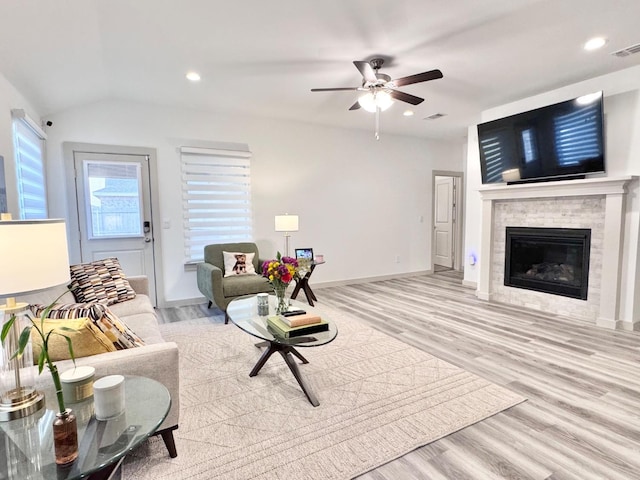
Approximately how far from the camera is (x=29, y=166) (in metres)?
3.38

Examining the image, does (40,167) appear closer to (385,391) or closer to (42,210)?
(42,210)

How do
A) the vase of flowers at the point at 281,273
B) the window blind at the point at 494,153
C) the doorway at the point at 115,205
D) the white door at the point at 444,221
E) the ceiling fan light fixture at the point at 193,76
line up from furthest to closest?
the white door at the point at 444,221 < the window blind at the point at 494,153 < the doorway at the point at 115,205 < the ceiling fan light fixture at the point at 193,76 < the vase of flowers at the point at 281,273

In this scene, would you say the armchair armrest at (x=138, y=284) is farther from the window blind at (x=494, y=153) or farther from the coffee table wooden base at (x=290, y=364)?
the window blind at (x=494, y=153)

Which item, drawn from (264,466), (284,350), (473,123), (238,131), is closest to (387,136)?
(473,123)

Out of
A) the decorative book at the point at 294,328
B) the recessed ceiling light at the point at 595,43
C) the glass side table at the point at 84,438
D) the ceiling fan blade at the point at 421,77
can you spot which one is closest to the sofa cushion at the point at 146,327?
the decorative book at the point at 294,328

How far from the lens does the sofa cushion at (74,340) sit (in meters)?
1.53

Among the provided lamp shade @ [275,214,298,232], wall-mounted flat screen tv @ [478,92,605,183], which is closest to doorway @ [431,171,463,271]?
wall-mounted flat screen tv @ [478,92,605,183]

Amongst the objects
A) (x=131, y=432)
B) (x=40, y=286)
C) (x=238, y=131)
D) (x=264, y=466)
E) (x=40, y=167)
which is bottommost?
(x=264, y=466)

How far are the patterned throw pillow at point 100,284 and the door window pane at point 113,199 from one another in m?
1.17

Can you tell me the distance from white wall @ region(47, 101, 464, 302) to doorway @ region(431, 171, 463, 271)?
49 cm

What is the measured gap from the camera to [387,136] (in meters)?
6.23

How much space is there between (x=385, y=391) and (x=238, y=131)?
13.2 feet

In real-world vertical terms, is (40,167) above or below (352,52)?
below

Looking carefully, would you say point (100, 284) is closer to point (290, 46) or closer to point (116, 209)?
point (116, 209)
